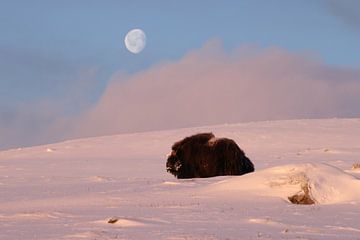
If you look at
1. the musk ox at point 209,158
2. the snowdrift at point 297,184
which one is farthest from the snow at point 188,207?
the musk ox at point 209,158

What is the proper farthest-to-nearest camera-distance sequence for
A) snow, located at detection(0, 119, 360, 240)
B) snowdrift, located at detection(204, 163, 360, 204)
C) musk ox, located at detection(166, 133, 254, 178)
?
musk ox, located at detection(166, 133, 254, 178) < snowdrift, located at detection(204, 163, 360, 204) < snow, located at detection(0, 119, 360, 240)

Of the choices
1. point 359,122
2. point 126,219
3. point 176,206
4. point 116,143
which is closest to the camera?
point 126,219

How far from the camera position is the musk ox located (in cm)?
1655

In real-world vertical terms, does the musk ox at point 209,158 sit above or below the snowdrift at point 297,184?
above

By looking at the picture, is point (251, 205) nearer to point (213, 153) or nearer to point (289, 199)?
point (289, 199)

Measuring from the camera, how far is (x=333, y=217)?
945 cm

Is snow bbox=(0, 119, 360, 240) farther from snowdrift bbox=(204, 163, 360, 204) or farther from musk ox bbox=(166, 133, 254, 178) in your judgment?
musk ox bbox=(166, 133, 254, 178)

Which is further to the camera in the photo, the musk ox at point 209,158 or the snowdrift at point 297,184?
the musk ox at point 209,158

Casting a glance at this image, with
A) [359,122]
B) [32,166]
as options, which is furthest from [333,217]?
[359,122]

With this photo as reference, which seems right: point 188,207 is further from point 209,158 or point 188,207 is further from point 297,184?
point 209,158

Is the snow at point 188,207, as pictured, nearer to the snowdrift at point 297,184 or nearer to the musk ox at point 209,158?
the snowdrift at point 297,184

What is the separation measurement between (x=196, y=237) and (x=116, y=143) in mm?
29934

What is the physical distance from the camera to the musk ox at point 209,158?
16.5 metres

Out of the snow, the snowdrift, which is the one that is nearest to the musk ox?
the snow
